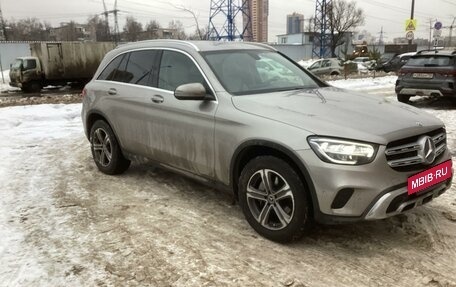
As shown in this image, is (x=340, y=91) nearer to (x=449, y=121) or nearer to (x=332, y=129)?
(x=332, y=129)

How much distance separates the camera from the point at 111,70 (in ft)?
19.0

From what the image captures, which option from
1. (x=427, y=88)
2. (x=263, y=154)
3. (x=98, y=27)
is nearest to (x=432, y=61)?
(x=427, y=88)

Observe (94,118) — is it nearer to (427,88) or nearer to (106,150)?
(106,150)

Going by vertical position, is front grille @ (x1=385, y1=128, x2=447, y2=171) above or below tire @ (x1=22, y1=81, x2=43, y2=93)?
above

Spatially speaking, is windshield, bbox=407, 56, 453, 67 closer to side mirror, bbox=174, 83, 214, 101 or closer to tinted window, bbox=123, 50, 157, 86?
tinted window, bbox=123, 50, 157, 86

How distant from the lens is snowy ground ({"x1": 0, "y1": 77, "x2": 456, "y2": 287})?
3.26m

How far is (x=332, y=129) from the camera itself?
3.34 m

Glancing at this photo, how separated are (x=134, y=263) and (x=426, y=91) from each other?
33.8 feet

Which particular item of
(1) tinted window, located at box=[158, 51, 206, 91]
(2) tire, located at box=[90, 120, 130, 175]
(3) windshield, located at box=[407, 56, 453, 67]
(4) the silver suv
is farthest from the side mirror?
(3) windshield, located at box=[407, 56, 453, 67]

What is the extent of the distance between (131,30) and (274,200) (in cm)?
6727

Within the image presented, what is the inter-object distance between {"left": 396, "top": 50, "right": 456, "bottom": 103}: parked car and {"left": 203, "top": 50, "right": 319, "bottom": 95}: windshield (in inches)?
308

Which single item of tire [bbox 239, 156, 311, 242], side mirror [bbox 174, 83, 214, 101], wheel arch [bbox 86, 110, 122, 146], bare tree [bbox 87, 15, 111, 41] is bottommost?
tire [bbox 239, 156, 311, 242]

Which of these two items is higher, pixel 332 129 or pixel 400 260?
pixel 332 129

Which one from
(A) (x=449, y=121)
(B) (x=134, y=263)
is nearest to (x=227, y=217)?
(B) (x=134, y=263)
